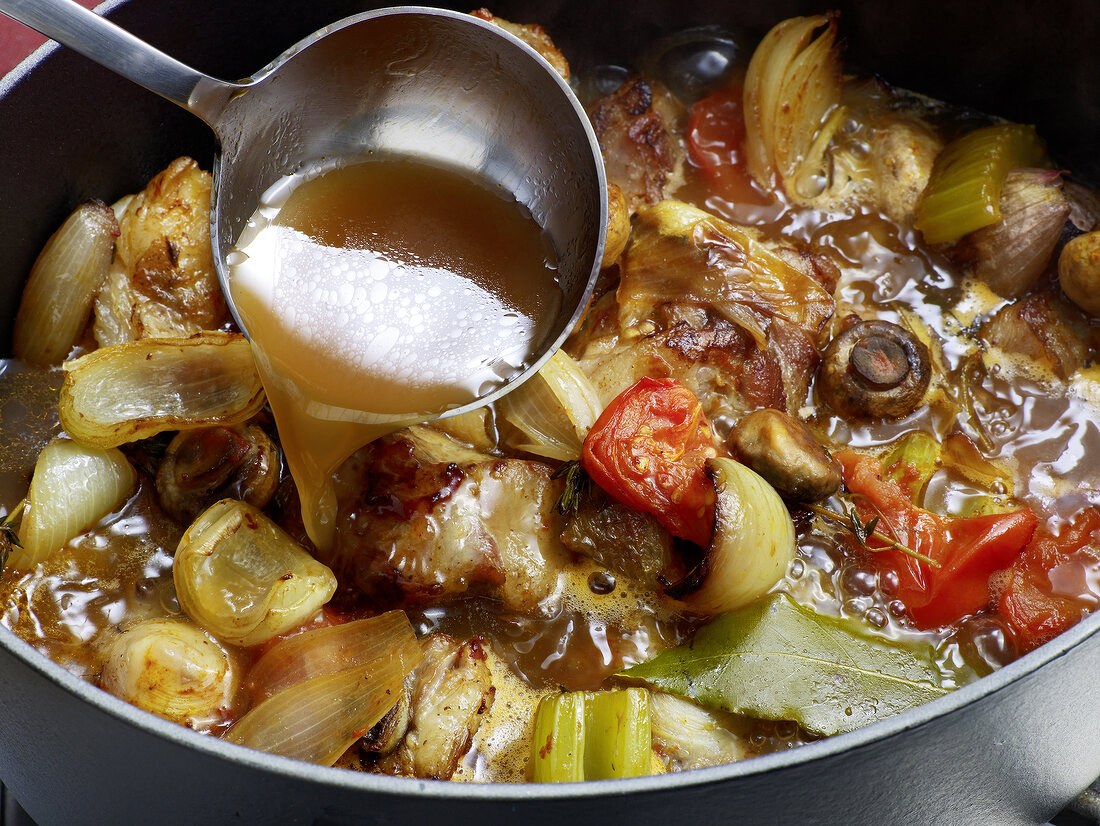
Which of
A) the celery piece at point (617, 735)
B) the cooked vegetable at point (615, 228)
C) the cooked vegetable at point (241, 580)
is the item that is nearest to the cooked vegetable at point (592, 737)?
the celery piece at point (617, 735)

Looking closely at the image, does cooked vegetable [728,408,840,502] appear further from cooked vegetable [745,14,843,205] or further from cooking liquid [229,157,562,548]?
cooked vegetable [745,14,843,205]

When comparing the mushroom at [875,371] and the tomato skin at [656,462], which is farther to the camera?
the mushroom at [875,371]

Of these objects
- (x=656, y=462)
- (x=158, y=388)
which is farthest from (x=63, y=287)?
(x=656, y=462)

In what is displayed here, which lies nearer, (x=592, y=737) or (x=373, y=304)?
(x=592, y=737)

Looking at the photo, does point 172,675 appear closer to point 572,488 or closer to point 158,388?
point 158,388

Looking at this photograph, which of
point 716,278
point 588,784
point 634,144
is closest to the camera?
point 588,784

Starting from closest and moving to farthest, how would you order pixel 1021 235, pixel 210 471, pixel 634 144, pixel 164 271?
pixel 210 471
pixel 164 271
pixel 1021 235
pixel 634 144

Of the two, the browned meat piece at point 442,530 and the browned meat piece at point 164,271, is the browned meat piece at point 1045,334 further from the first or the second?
the browned meat piece at point 164,271
